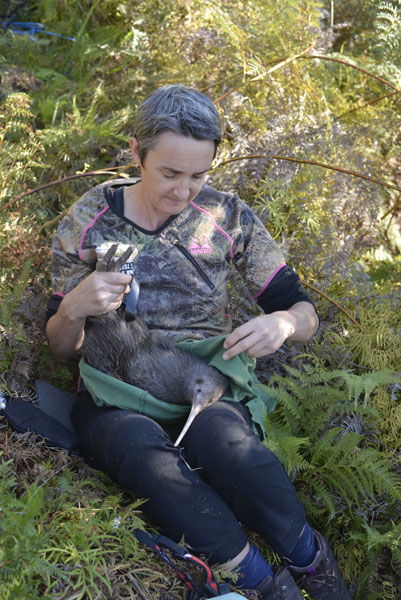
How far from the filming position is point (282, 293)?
3479 millimetres

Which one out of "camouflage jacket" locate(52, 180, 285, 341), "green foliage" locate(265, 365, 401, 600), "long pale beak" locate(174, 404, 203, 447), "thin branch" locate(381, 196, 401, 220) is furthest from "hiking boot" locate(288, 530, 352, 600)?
"thin branch" locate(381, 196, 401, 220)

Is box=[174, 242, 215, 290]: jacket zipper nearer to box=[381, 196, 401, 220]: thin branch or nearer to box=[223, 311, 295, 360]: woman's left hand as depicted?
box=[223, 311, 295, 360]: woman's left hand

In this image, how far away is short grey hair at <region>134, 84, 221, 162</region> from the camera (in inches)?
115

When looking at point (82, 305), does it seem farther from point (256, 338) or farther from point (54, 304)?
point (256, 338)

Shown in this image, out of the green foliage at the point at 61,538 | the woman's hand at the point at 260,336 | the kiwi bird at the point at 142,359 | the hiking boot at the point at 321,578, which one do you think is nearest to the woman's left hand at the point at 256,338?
the woman's hand at the point at 260,336

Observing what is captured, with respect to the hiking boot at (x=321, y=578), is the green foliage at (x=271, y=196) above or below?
above

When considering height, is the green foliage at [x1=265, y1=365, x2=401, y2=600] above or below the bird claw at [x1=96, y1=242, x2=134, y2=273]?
below

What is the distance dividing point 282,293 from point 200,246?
54 cm

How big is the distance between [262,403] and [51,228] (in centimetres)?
213

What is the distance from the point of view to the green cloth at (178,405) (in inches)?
120

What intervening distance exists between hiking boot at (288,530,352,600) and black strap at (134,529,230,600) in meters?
0.47

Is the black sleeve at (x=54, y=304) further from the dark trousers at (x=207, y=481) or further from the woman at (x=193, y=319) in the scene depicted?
the dark trousers at (x=207, y=481)

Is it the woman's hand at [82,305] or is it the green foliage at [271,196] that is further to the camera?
the green foliage at [271,196]

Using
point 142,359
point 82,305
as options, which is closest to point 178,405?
point 142,359
